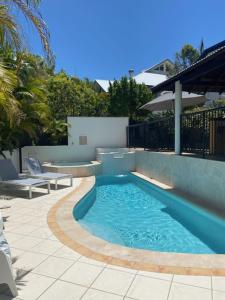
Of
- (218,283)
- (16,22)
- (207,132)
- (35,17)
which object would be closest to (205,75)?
(207,132)

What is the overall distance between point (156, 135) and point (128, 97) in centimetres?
876

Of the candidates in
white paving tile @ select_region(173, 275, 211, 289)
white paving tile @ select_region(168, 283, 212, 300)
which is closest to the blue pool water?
white paving tile @ select_region(173, 275, 211, 289)

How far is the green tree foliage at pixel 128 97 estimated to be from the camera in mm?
21703

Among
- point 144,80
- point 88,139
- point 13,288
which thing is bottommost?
point 13,288

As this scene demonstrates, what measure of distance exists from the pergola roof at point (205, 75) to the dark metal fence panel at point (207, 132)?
52.0 inches

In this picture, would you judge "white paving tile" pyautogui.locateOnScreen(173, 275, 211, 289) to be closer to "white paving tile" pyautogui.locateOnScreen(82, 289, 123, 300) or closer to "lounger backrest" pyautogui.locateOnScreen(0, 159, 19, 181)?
"white paving tile" pyautogui.locateOnScreen(82, 289, 123, 300)

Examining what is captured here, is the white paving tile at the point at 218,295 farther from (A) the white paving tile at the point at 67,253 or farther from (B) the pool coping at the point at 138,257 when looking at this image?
(A) the white paving tile at the point at 67,253

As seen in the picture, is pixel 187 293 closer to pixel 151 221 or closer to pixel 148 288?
pixel 148 288

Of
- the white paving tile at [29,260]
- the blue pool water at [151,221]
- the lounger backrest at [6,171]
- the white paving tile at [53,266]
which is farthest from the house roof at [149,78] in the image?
the white paving tile at [53,266]

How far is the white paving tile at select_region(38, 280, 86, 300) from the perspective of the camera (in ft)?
11.4

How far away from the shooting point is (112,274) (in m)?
4.03

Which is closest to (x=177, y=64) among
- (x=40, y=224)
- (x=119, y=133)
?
(x=119, y=133)

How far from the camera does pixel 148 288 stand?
3637 mm

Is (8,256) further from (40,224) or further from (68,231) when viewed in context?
(40,224)
